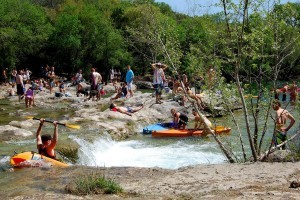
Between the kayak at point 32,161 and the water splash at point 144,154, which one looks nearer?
the kayak at point 32,161

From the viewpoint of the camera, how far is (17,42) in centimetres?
3784

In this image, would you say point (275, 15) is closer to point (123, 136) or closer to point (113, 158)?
point (113, 158)

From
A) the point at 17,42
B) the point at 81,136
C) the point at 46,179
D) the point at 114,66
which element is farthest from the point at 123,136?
the point at 114,66

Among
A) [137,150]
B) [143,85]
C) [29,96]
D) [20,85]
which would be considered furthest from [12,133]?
[143,85]

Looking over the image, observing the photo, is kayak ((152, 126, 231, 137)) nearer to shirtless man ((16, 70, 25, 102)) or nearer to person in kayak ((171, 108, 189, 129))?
person in kayak ((171, 108, 189, 129))

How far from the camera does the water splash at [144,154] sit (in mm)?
11297

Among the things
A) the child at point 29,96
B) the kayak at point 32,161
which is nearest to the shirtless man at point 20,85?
the child at point 29,96

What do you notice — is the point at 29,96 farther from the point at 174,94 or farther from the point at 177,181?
the point at 177,181

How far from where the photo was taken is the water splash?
11.3 m

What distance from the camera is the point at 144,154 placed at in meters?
12.4

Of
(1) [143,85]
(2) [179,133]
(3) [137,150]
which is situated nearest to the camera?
(3) [137,150]

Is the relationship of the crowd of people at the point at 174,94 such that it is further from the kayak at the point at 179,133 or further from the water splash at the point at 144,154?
the water splash at the point at 144,154

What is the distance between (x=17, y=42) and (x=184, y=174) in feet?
111

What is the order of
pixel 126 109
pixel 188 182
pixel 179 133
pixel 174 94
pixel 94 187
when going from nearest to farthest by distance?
pixel 94 187
pixel 188 182
pixel 174 94
pixel 179 133
pixel 126 109
